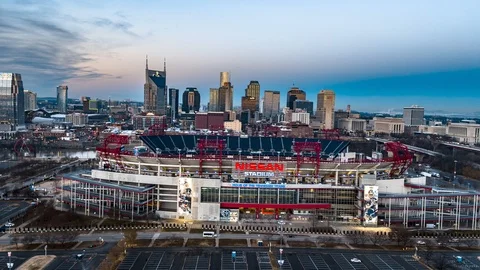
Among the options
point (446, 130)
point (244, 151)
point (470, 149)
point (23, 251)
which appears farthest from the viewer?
point (446, 130)

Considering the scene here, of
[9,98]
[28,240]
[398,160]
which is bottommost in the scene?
[28,240]

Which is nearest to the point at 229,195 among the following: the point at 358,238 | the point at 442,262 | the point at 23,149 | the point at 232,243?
the point at 232,243

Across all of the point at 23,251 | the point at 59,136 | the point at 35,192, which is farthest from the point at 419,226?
the point at 59,136

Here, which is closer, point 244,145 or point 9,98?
point 244,145

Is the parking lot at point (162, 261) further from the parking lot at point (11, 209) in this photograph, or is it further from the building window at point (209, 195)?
the parking lot at point (11, 209)

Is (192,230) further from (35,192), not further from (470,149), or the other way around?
(470,149)

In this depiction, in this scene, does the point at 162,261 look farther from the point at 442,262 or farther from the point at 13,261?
the point at 442,262

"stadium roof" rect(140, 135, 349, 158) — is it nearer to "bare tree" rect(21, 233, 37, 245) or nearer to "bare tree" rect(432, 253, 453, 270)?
"bare tree" rect(21, 233, 37, 245)
